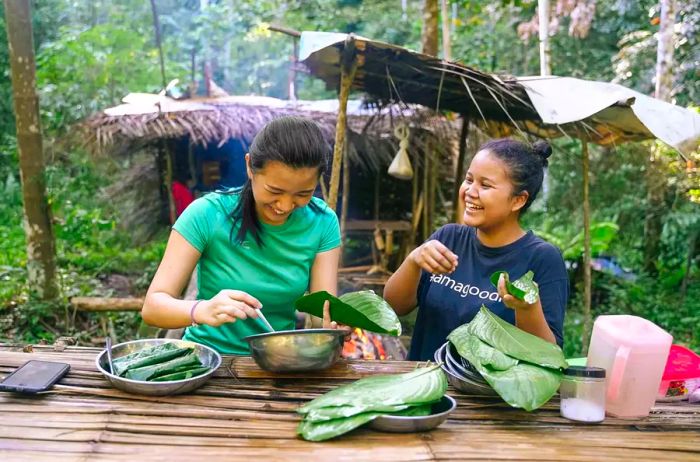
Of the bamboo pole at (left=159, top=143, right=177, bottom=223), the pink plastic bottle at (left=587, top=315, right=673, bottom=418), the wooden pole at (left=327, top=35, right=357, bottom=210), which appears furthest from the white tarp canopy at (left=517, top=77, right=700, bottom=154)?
the bamboo pole at (left=159, top=143, right=177, bottom=223)

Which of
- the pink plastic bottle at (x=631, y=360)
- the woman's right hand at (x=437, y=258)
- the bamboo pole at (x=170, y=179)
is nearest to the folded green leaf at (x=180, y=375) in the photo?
the woman's right hand at (x=437, y=258)

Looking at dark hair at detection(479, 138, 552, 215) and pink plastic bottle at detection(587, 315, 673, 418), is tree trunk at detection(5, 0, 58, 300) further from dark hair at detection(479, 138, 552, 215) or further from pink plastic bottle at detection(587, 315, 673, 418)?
pink plastic bottle at detection(587, 315, 673, 418)

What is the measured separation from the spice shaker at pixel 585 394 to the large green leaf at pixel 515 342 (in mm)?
48

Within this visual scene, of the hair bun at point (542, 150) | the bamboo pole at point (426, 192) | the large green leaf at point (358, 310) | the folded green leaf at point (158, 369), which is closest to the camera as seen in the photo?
the folded green leaf at point (158, 369)

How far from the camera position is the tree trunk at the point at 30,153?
4.95m

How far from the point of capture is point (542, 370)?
4.77 feet

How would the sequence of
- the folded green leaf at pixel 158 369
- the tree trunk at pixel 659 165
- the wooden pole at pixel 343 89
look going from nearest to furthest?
the folded green leaf at pixel 158 369 → the wooden pole at pixel 343 89 → the tree trunk at pixel 659 165

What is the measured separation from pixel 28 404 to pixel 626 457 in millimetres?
1445

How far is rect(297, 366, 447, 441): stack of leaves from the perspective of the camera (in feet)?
4.16

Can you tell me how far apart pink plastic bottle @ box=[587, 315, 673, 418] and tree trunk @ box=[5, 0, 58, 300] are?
518 centimetres

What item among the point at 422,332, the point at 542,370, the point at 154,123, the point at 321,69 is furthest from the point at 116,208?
the point at 542,370

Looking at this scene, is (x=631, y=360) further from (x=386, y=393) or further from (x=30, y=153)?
(x=30, y=153)

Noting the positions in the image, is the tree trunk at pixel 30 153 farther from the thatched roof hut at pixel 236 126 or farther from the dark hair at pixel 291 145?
the dark hair at pixel 291 145

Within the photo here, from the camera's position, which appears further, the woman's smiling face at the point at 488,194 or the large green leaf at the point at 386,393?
the woman's smiling face at the point at 488,194
